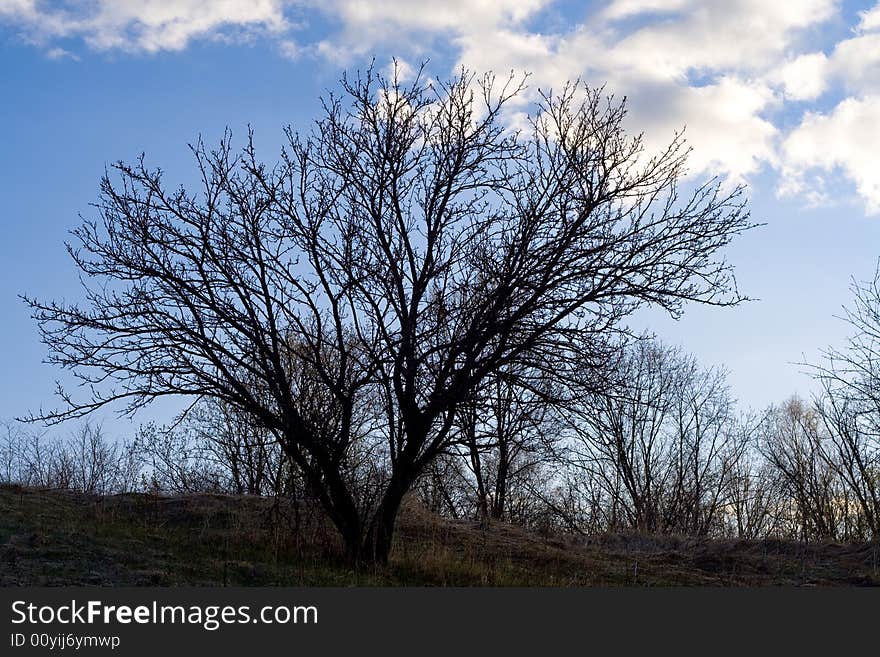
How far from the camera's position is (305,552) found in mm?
12672

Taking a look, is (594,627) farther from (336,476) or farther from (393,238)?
(393,238)

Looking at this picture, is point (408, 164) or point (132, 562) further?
point (408, 164)

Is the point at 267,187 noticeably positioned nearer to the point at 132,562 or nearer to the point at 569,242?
the point at 569,242

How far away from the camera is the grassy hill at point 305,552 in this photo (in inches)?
422

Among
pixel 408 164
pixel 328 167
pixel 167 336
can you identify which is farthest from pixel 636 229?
pixel 167 336

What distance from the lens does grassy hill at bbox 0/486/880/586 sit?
35.1 ft

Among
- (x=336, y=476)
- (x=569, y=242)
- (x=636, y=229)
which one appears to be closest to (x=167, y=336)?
(x=336, y=476)

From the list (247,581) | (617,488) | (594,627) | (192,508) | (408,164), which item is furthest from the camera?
(617,488)

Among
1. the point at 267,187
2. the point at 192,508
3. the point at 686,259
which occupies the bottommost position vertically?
the point at 192,508

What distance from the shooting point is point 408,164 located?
12.8m

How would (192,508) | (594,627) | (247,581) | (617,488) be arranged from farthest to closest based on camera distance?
(617,488)
(192,508)
(247,581)
(594,627)

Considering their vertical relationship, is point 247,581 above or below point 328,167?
below

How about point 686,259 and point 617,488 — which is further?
point 617,488

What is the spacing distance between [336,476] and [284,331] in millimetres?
2401
